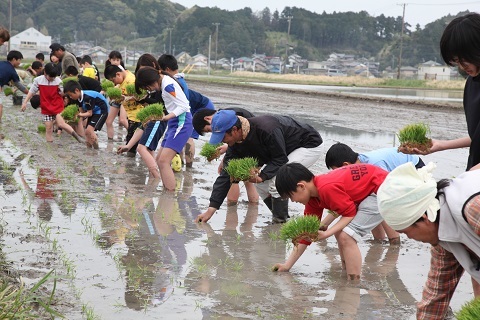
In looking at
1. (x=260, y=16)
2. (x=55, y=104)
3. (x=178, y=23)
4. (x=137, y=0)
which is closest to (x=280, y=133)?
(x=55, y=104)

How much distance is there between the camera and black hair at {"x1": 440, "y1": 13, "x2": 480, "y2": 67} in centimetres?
361

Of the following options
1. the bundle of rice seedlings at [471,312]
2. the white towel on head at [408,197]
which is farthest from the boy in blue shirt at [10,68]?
the bundle of rice seedlings at [471,312]

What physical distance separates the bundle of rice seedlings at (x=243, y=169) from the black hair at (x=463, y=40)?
3.31 metres

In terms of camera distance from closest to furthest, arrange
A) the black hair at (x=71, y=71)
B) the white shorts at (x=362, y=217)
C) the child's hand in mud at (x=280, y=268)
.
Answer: the white shorts at (x=362, y=217)
the child's hand in mud at (x=280, y=268)
the black hair at (x=71, y=71)

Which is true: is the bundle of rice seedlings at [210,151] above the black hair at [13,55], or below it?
below

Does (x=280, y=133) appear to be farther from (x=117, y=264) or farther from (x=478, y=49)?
(x=478, y=49)

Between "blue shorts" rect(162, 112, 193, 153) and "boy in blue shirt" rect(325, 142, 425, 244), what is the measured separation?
3135 mm

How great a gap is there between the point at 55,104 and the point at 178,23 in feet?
403

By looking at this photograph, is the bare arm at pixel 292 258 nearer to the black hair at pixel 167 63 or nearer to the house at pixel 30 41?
the black hair at pixel 167 63

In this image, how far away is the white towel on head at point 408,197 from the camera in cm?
316

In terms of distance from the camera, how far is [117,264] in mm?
6133

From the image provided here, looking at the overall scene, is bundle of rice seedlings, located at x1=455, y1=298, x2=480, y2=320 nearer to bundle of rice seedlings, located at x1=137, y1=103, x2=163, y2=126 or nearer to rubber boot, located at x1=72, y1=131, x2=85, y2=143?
bundle of rice seedlings, located at x1=137, y1=103, x2=163, y2=126

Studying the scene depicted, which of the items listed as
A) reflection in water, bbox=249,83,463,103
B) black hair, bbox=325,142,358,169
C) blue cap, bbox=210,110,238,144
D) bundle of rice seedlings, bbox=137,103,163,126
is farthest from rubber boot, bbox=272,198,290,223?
reflection in water, bbox=249,83,463,103

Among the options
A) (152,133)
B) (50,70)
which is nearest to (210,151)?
(152,133)
